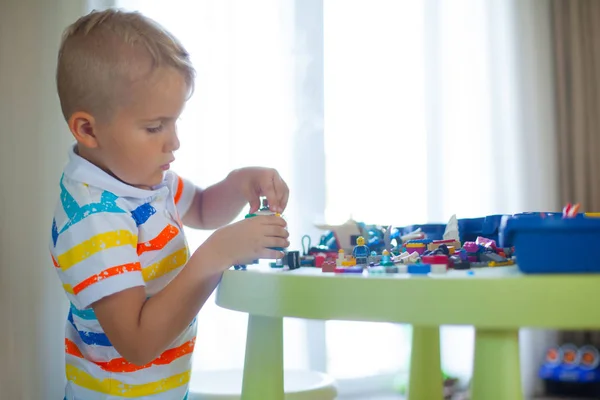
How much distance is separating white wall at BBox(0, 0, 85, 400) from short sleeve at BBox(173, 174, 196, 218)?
568 mm

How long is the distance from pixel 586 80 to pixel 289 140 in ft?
4.16

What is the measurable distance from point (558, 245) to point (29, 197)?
4.35ft

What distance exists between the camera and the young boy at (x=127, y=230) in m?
0.76

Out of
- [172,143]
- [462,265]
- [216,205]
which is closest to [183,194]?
[216,205]

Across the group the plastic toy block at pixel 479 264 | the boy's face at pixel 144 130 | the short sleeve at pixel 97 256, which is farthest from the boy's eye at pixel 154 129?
the plastic toy block at pixel 479 264

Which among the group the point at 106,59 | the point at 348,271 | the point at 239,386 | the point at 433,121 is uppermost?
the point at 433,121

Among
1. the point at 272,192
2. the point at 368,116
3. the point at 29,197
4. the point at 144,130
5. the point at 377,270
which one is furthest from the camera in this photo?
the point at 368,116

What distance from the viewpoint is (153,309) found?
762mm

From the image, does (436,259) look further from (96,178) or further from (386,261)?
(96,178)

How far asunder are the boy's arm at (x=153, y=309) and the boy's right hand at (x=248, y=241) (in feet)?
0.04

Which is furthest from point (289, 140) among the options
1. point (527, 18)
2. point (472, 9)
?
point (527, 18)

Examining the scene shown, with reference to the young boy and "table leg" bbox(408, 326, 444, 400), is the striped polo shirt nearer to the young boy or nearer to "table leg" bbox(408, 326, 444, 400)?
the young boy

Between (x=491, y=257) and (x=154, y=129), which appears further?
(x=154, y=129)

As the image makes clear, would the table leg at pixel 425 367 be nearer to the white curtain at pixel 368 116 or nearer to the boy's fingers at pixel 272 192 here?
the boy's fingers at pixel 272 192
